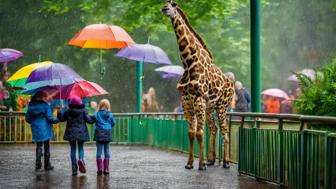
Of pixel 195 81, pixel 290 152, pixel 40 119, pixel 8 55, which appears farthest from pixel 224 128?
pixel 8 55

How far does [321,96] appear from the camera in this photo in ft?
42.2

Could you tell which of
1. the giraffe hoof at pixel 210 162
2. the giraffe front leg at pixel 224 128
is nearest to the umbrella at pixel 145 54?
the giraffe front leg at pixel 224 128

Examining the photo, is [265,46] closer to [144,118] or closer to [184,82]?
[144,118]

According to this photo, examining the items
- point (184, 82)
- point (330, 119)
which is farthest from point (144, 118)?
point (330, 119)

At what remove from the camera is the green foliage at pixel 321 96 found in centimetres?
1275

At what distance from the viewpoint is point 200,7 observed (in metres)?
26.3

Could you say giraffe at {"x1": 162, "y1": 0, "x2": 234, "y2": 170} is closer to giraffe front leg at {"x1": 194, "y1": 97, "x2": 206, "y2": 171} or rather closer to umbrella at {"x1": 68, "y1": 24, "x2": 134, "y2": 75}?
giraffe front leg at {"x1": 194, "y1": 97, "x2": 206, "y2": 171}

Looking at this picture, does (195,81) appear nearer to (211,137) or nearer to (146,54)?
(211,137)

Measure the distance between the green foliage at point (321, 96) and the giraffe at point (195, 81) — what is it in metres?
3.09

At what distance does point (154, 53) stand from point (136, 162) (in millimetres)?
3796

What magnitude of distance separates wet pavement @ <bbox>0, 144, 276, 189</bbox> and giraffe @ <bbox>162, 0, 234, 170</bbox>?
0.68 meters

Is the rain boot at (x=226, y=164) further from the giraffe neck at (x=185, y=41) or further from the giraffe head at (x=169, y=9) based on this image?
the giraffe head at (x=169, y=9)

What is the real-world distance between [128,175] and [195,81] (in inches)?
100

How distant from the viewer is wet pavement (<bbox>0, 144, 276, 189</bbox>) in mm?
13016
